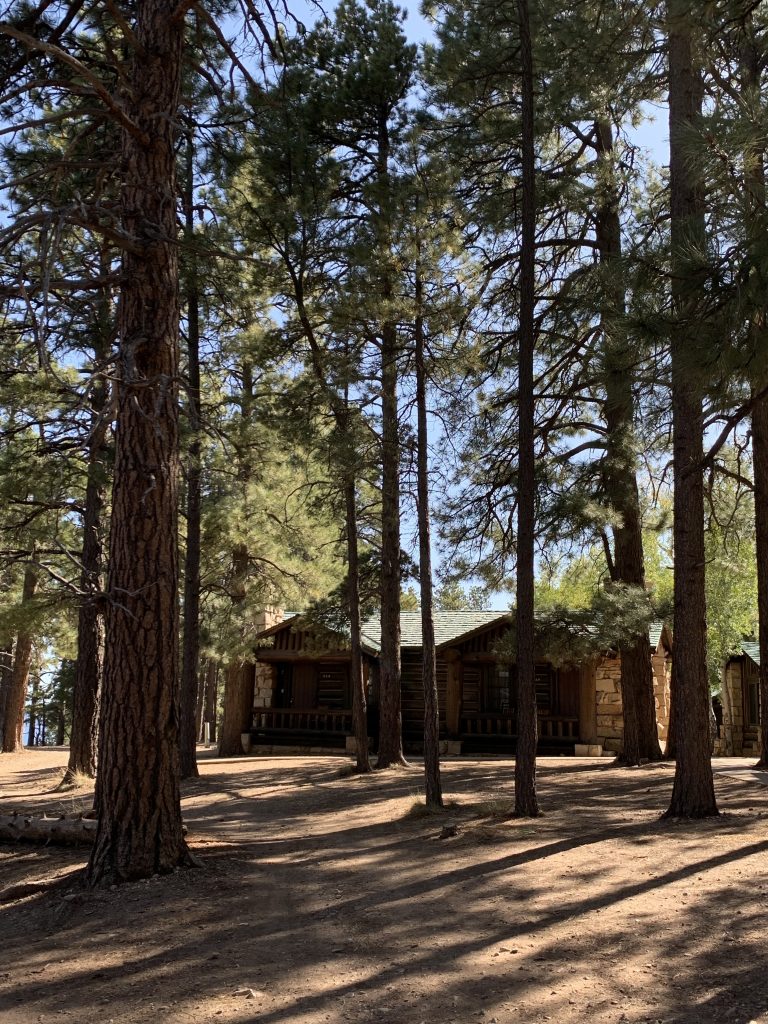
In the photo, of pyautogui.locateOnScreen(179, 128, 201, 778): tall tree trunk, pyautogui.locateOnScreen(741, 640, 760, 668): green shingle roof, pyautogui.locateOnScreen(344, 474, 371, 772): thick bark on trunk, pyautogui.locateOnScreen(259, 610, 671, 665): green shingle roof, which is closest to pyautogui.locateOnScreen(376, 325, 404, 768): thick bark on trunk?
pyautogui.locateOnScreen(344, 474, 371, 772): thick bark on trunk

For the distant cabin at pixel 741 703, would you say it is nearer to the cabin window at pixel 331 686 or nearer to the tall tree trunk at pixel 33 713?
the cabin window at pixel 331 686

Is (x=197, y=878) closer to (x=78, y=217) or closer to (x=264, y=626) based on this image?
(x=78, y=217)

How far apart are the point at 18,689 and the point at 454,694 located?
12.9 metres

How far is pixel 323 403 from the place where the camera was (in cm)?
1309

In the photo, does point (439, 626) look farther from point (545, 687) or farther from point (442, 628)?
point (545, 687)

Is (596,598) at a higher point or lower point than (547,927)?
higher

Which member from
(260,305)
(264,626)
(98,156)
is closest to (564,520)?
(260,305)

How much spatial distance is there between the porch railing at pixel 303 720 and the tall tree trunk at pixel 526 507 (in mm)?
14263

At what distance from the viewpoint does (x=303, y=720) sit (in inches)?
928

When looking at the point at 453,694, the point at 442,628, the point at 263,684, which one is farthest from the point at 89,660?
the point at 442,628

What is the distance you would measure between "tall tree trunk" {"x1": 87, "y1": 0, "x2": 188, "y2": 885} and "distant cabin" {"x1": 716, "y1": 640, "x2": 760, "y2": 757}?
23596 mm

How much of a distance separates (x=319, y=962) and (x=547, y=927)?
1436 mm

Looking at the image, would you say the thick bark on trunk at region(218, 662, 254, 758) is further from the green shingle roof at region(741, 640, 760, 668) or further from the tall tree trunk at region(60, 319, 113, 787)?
the green shingle roof at region(741, 640, 760, 668)

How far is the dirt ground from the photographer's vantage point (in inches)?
158
